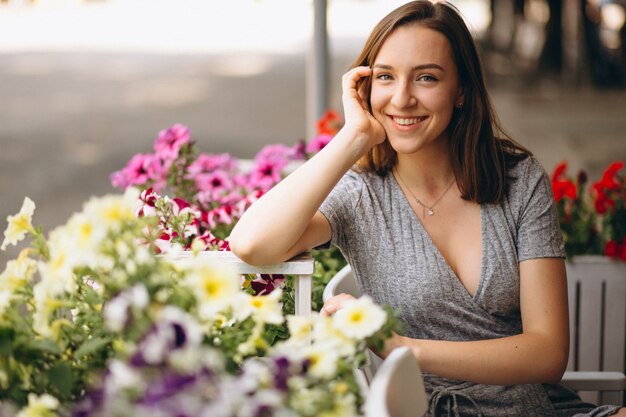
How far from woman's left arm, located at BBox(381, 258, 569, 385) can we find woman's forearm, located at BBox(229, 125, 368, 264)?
0.30 metres

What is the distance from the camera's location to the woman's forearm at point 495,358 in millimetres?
1733

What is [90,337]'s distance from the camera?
52.8 inches

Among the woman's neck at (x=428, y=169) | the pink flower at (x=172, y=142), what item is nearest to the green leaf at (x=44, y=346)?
the woman's neck at (x=428, y=169)

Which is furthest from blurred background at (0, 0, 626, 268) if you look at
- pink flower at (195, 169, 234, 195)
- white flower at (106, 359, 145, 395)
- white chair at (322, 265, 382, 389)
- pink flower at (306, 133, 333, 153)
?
white flower at (106, 359, 145, 395)

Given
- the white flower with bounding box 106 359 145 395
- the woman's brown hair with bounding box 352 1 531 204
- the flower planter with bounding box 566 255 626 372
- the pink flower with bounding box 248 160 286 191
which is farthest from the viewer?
the pink flower with bounding box 248 160 286 191

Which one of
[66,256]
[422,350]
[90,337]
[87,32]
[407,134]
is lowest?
[422,350]

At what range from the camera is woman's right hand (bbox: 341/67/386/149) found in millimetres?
1975

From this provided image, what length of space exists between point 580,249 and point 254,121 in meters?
8.25

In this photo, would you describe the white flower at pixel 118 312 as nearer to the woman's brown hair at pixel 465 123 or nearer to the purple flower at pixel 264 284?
the purple flower at pixel 264 284

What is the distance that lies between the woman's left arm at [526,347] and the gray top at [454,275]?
5 centimetres

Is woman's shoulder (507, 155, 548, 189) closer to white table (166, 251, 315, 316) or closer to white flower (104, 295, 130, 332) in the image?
white table (166, 251, 315, 316)

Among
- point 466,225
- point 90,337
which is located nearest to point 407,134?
point 466,225

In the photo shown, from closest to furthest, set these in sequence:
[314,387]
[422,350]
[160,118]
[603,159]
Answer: [314,387] → [422,350] → [603,159] → [160,118]

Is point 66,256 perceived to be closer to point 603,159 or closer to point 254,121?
point 603,159
